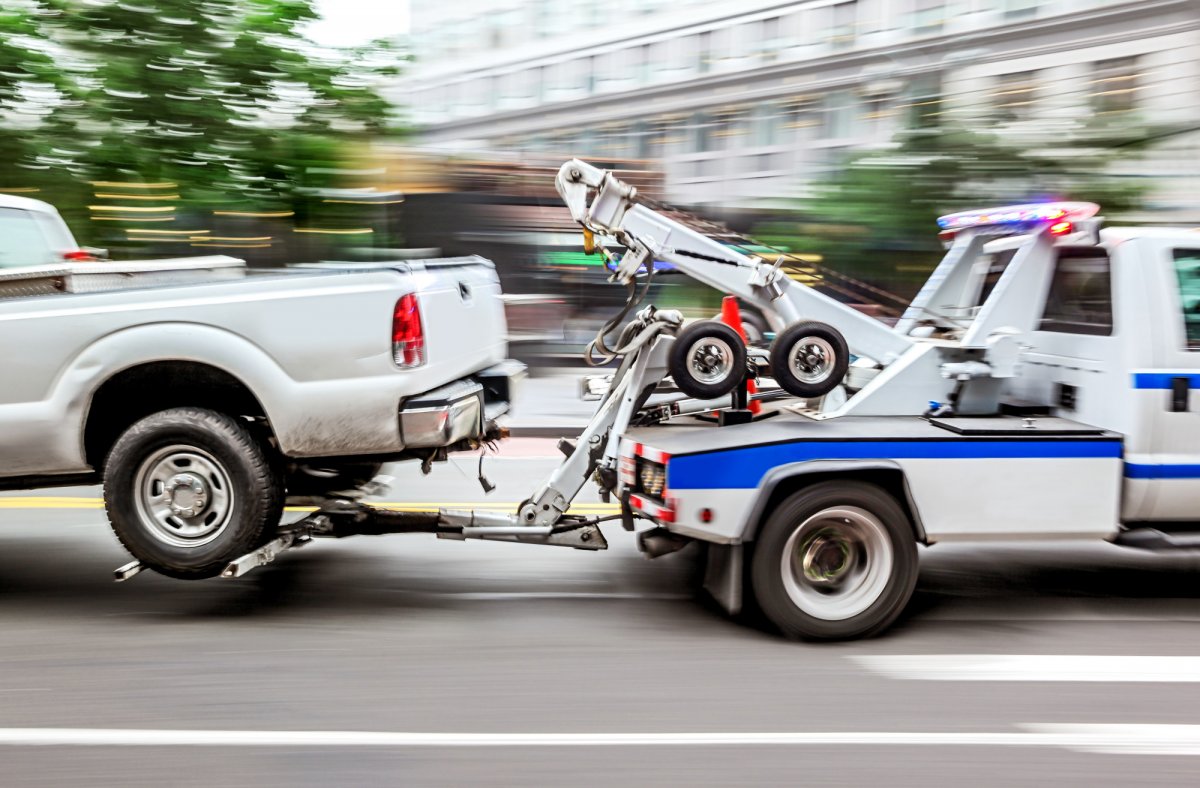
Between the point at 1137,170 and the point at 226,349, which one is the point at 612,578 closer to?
the point at 226,349

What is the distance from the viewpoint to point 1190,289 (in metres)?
5.40

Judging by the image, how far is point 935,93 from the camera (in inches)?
642

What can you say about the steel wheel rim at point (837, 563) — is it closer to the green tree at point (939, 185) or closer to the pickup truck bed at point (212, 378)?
the pickup truck bed at point (212, 378)

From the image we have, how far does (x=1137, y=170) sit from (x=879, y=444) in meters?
13.1

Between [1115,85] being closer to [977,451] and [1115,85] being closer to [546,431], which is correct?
[546,431]

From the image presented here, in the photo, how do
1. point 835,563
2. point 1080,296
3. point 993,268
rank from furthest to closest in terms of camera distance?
point 993,268 < point 1080,296 < point 835,563

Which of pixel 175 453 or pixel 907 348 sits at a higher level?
pixel 907 348

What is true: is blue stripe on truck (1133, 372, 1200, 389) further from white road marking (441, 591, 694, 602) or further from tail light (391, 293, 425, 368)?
tail light (391, 293, 425, 368)

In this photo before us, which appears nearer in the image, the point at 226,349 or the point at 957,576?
the point at 226,349

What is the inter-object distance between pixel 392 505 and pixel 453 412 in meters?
3.22

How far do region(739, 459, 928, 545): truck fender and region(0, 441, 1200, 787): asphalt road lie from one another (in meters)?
0.57

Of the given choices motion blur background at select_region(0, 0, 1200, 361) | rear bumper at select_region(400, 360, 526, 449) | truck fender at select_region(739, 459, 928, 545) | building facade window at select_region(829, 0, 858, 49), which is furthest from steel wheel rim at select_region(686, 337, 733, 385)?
building facade window at select_region(829, 0, 858, 49)

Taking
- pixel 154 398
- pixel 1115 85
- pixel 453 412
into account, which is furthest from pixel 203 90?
pixel 1115 85

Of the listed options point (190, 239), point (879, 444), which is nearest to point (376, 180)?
point (190, 239)
